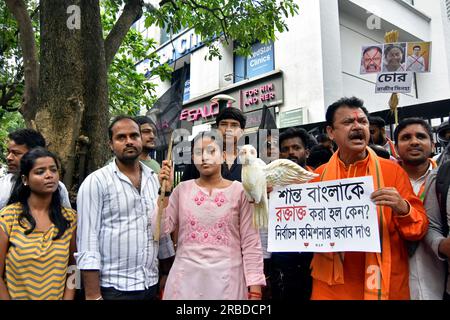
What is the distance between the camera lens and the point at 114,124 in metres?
2.65

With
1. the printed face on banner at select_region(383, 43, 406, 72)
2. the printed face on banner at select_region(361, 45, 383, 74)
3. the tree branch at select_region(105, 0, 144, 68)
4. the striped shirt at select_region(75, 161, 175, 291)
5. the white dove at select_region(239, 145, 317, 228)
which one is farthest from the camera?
the tree branch at select_region(105, 0, 144, 68)

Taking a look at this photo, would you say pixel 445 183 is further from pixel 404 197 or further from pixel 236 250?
pixel 236 250

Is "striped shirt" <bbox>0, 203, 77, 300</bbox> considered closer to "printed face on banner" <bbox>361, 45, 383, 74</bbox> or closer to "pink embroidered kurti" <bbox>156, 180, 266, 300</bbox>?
"pink embroidered kurti" <bbox>156, 180, 266, 300</bbox>

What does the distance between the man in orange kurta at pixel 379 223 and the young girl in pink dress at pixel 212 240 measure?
16.9 inches

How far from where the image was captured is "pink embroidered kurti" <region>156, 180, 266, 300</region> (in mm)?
2225

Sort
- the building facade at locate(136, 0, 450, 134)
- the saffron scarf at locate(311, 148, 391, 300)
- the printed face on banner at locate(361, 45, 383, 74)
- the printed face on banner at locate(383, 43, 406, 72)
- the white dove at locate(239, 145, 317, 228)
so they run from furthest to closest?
the building facade at locate(136, 0, 450, 134)
the printed face on banner at locate(361, 45, 383, 74)
the printed face on banner at locate(383, 43, 406, 72)
the white dove at locate(239, 145, 317, 228)
the saffron scarf at locate(311, 148, 391, 300)

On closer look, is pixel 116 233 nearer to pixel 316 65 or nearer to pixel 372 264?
pixel 372 264

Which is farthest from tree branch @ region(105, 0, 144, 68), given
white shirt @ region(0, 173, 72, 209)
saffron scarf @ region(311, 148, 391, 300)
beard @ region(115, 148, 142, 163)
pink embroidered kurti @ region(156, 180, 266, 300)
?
saffron scarf @ region(311, 148, 391, 300)

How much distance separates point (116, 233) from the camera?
2.38 metres

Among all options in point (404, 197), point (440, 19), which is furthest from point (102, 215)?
point (440, 19)

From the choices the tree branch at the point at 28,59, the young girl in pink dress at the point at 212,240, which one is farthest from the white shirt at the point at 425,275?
the tree branch at the point at 28,59

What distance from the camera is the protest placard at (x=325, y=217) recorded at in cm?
203

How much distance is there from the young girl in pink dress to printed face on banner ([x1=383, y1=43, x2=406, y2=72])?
9.00 feet

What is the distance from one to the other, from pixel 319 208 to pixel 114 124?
1525 mm
